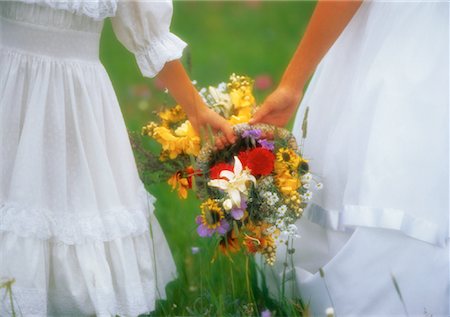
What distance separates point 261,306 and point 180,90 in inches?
31.6

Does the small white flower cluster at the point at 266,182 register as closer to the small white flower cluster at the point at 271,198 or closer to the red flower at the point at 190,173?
the small white flower cluster at the point at 271,198

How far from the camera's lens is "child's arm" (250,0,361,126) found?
2.27 metres

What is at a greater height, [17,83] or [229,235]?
[17,83]

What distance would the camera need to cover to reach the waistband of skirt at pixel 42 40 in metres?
2.12

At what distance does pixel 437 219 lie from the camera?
2.11m

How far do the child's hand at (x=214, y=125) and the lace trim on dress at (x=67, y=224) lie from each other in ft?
1.00

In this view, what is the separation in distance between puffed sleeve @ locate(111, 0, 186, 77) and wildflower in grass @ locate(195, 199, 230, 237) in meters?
0.45

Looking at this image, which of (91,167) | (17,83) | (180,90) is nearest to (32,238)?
(91,167)

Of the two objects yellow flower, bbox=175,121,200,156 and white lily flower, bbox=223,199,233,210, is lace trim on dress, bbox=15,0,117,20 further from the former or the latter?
white lily flower, bbox=223,199,233,210

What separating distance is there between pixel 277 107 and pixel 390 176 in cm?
43

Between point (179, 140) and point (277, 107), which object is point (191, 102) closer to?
point (179, 140)

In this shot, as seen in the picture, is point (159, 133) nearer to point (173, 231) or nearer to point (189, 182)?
point (189, 182)

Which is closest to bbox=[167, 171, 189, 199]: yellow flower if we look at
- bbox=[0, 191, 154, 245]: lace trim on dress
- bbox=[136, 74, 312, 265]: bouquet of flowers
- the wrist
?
bbox=[136, 74, 312, 265]: bouquet of flowers

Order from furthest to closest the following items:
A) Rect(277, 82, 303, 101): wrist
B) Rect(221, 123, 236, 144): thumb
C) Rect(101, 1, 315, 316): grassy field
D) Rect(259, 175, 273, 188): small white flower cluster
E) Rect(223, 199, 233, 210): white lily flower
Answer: Rect(101, 1, 315, 316): grassy field, Rect(277, 82, 303, 101): wrist, Rect(221, 123, 236, 144): thumb, Rect(259, 175, 273, 188): small white flower cluster, Rect(223, 199, 233, 210): white lily flower
